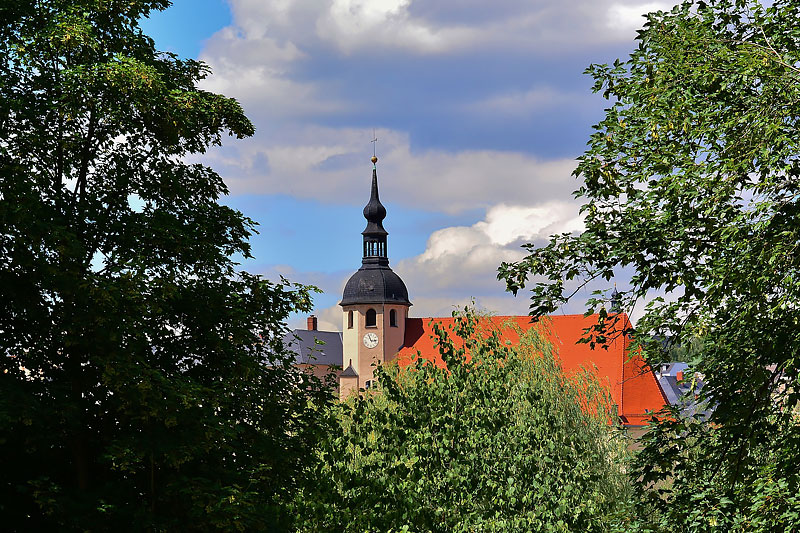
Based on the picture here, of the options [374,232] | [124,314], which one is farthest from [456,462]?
[374,232]

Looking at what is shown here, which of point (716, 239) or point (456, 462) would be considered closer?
point (716, 239)

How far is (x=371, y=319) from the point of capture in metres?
66.9

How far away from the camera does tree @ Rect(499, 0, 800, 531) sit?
27.7ft

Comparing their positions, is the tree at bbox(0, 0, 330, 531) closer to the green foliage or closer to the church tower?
the green foliage

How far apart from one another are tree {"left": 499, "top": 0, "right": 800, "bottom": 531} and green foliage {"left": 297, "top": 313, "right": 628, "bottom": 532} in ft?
15.7

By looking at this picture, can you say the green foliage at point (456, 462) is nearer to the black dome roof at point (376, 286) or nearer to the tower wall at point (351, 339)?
the black dome roof at point (376, 286)

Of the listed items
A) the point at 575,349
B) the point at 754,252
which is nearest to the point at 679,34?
the point at 754,252

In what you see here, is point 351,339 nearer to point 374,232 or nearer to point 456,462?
point 374,232

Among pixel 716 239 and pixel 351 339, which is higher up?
pixel 351 339

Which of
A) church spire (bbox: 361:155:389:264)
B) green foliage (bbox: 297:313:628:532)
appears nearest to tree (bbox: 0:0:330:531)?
green foliage (bbox: 297:313:628:532)

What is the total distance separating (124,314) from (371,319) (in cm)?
5625

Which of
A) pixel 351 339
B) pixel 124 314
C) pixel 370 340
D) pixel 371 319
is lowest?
pixel 124 314

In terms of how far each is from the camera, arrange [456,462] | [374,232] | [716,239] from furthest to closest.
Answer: [374,232] < [456,462] < [716,239]

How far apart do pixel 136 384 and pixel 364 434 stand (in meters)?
5.34
